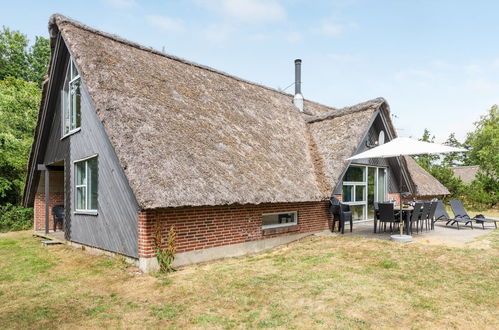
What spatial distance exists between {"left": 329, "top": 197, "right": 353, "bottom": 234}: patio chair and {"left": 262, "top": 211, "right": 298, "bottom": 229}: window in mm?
1679

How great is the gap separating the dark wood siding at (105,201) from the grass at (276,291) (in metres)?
0.57

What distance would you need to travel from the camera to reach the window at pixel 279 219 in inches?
413

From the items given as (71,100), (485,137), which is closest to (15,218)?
(71,100)

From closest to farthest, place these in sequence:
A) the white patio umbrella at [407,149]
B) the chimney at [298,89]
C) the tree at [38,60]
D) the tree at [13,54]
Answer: the white patio umbrella at [407,149] → the chimney at [298,89] → the tree at [13,54] → the tree at [38,60]

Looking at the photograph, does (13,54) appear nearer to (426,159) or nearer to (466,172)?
(426,159)

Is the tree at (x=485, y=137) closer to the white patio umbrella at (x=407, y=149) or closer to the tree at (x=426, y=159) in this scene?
the tree at (x=426, y=159)

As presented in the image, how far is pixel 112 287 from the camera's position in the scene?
702 cm

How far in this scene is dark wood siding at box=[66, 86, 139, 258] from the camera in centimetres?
827

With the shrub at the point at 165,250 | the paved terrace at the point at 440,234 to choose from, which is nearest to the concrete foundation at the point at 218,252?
the shrub at the point at 165,250

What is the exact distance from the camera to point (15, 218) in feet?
66.2

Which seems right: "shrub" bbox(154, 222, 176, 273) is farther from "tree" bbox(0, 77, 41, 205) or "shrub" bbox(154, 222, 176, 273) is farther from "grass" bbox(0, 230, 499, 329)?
"tree" bbox(0, 77, 41, 205)

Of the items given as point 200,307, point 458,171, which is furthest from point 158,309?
point 458,171

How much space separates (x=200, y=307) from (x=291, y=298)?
1.55 metres

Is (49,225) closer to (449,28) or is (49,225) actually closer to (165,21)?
(165,21)
